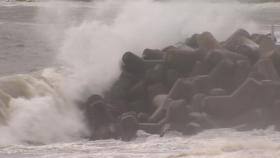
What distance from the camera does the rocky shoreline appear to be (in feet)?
A: 48.2

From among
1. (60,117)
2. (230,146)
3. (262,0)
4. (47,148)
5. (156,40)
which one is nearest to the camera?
(230,146)

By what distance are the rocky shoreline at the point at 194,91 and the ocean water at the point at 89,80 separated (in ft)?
1.10

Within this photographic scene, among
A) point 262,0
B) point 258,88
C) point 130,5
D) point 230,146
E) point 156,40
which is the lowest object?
point 230,146

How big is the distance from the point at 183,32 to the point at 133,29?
1.44 metres

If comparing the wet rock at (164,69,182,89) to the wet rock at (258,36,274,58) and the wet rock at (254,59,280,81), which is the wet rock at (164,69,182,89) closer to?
the wet rock at (254,59,280,81)

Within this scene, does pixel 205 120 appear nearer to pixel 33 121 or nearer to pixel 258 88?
pixel 258 88

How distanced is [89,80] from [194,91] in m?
3.57

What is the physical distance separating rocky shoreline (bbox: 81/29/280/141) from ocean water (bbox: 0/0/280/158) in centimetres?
34

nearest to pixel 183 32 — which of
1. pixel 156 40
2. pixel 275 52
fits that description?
pixel 156 40

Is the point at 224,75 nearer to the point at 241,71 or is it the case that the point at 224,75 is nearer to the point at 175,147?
the point at 241,71

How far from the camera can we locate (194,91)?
15.5 m

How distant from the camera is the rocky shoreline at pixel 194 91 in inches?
578

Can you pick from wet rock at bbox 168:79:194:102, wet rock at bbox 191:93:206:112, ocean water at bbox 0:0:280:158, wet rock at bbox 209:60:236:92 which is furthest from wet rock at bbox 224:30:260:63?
ocean water at bbox 0:0:280:158

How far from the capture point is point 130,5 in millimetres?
25297
